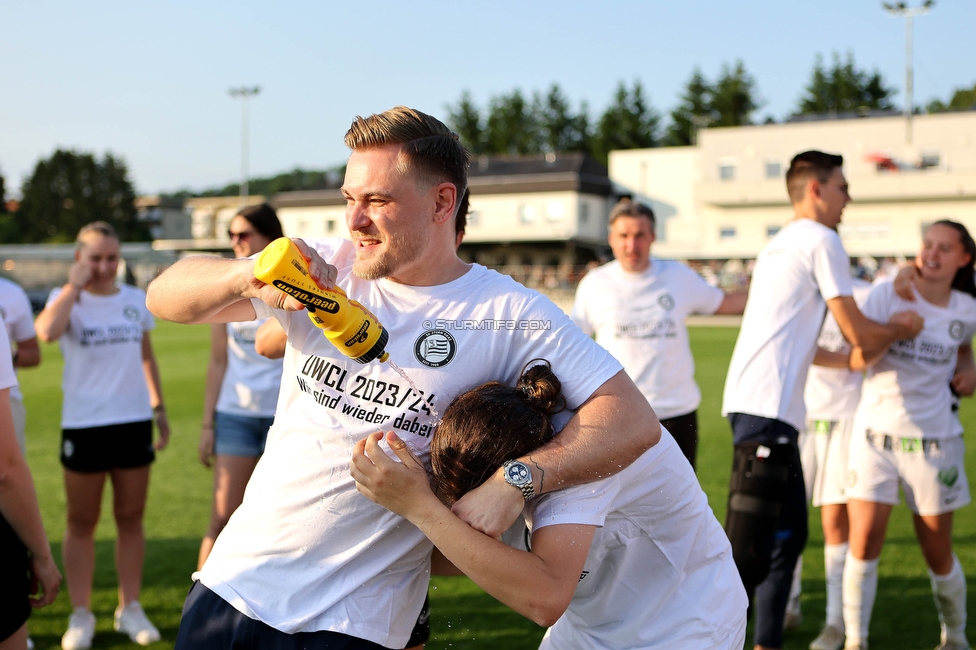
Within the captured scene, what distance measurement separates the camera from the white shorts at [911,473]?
15.7ft

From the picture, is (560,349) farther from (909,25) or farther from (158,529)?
(909,25)

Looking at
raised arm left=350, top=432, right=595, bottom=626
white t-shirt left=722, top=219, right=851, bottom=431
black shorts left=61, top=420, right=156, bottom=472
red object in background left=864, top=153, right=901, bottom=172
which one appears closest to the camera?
raised arm left=350, top=432, right=595, bottom=626

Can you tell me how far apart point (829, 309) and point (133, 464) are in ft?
13.4

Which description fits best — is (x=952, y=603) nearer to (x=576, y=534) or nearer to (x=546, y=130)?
(x=576, y=534)

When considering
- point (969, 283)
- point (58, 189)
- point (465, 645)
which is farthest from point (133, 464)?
point (58, 189)

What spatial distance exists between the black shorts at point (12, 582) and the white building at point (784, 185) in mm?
49384

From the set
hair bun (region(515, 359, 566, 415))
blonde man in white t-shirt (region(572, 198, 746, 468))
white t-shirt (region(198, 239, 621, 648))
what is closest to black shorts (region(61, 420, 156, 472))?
blonde man in white t-shirt (region(572, 198, 746, 468))

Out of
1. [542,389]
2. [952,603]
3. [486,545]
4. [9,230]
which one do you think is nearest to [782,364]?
[952,603]

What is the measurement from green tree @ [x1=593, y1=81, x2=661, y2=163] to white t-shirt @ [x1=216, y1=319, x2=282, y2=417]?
7388 cm

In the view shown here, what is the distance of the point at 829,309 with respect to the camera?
175 inches

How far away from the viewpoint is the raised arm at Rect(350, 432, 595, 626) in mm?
1965

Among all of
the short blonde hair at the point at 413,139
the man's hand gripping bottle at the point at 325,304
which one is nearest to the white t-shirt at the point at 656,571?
the man's hand gripping bottle at the point at 325,304

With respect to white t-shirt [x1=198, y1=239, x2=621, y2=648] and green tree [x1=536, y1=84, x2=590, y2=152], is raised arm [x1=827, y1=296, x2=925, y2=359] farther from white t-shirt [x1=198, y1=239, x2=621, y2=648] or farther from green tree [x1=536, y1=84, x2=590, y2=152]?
green tree [x1=536, y1=84, x2=590, y2=152]

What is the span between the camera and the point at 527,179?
5794 centimetres
